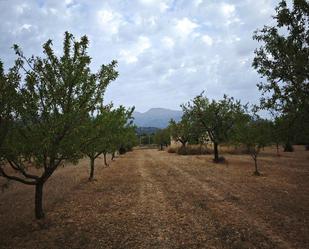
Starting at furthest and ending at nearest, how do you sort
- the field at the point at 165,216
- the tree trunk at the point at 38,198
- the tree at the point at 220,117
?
the tree at the point at 220,117
the tree trunk at the point at 38,198
the field at the point at 165,216

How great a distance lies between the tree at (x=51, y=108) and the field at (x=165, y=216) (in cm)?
237

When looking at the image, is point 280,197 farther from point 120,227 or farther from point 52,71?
point 52,71

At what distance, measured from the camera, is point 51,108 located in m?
13.7

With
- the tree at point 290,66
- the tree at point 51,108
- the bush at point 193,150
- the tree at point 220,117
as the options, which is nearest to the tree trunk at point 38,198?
the tree at point 51,108

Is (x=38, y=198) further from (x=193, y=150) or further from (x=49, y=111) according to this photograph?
(x=193, y=150)

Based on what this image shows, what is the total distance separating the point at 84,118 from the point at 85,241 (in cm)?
529

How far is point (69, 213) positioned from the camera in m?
16.2

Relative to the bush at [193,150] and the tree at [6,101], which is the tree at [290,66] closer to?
the tree at [6,101]

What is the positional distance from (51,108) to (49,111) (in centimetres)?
19

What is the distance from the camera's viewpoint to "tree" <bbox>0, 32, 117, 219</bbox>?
12.5 metres

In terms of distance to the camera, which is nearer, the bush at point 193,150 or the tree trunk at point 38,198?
the tree trunk at point 38,198

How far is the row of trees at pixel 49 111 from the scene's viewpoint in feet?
40.2

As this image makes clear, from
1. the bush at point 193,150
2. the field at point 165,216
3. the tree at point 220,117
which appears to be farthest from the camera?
the bush at point 193,150


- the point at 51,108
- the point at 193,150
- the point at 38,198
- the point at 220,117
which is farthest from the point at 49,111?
the point at 193,150
